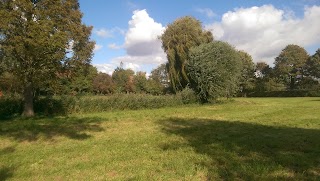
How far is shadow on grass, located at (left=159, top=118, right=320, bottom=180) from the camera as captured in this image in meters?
6.52

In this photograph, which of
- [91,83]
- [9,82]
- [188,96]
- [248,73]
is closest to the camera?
[9,82]

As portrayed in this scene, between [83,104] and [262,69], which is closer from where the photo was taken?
[83,104]

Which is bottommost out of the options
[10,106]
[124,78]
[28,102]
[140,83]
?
[10,106]

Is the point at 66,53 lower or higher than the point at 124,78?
lower

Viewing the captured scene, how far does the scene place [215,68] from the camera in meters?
29.2

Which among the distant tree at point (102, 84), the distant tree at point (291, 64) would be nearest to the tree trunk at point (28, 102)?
the distant tree at point (102, 84)

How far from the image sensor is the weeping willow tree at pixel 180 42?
3381 cm

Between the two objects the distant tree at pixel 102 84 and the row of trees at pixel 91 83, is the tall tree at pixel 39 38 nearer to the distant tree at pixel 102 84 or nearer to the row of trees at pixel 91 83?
the row of trees at pixel 91 83

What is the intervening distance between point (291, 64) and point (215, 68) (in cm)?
5377

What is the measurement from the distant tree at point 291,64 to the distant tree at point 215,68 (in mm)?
49528

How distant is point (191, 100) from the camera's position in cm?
3066

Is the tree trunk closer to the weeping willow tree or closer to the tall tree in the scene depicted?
the tall tree

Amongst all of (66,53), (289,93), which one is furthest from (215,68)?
(289,93)

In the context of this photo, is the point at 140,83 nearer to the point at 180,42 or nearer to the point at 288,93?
the point at 288,93
